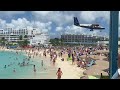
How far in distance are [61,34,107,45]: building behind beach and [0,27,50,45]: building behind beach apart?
7.16 feet

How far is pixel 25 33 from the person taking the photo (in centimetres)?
3014

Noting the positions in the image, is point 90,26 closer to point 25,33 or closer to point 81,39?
point 81,39

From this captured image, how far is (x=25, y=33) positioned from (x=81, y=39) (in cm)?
558

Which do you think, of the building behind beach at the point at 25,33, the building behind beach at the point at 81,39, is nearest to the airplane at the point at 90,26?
the building behind beach at the point at 81,39

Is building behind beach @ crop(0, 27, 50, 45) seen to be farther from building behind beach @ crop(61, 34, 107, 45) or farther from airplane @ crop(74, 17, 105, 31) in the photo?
airplane @ crop(74, 17, 105, 31)

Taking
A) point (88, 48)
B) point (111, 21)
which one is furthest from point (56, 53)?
point (111, 21)

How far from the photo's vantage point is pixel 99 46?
27.9m

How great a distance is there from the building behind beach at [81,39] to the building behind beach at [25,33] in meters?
2.18

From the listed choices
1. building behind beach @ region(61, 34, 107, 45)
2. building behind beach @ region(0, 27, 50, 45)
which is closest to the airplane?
building behind beach @ region(61, 34, 107, 45)

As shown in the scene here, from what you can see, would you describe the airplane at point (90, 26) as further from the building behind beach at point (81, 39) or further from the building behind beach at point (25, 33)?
the building behind beach at point (25, 33)
